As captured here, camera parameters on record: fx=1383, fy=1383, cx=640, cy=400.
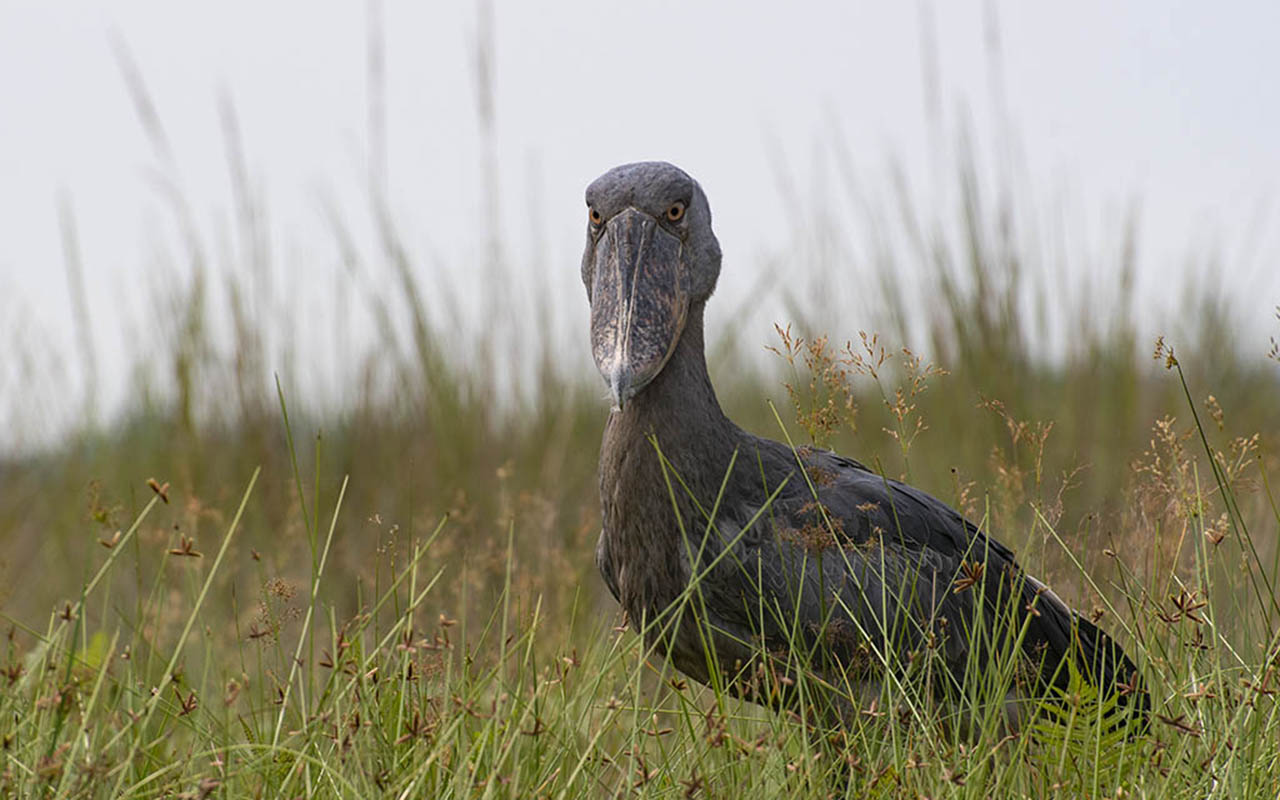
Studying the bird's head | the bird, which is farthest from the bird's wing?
the bird's head

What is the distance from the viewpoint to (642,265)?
3.20m

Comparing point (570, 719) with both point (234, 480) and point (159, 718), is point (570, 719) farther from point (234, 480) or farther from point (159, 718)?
point (234, 480)

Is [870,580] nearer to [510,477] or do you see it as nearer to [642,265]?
[642,265]

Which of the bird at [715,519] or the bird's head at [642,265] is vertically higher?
the bird's head at [642,265]

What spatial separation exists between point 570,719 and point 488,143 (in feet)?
13.9

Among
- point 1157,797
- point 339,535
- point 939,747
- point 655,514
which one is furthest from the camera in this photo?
point 339,535

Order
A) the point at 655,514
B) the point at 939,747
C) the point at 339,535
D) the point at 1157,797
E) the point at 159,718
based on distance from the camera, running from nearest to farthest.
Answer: the point at 1157,797, the point at 939,747, the point at 655,514, the point at 159,718, the point at 339,535

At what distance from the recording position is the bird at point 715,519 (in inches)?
118

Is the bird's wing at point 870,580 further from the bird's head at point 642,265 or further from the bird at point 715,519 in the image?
the bird's head at point 642,265

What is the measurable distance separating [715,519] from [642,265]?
61 centimetres

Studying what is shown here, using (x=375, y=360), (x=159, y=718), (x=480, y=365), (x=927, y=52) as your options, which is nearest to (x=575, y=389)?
(x=480, y=365)

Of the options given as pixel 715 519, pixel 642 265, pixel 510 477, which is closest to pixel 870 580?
pixel 715 519

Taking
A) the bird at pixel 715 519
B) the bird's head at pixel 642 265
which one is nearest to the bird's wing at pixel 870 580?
the bird at pixel 715 519

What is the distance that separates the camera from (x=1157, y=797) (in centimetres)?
232
